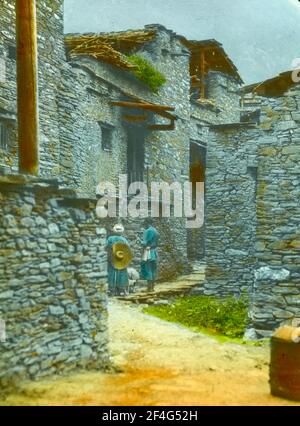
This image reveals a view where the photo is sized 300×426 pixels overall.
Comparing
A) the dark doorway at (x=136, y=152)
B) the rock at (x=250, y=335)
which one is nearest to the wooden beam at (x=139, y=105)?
the dark doorway at (x=136, y=152)

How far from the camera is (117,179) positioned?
654 inches

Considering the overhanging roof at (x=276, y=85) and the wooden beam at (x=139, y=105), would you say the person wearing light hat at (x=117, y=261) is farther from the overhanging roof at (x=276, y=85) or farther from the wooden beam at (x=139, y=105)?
the overhanging roof at (x=276, y=85)

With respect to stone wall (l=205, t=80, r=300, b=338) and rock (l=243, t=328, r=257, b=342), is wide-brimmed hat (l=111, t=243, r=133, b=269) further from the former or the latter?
rock (l=243, t=328, r=257, b=342)

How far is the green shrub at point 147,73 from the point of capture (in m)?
17.3

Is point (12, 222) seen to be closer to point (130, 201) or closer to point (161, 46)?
point (130, 201)

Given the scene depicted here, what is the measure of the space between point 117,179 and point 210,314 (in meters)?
6.20

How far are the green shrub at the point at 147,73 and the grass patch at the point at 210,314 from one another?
777 centimetres

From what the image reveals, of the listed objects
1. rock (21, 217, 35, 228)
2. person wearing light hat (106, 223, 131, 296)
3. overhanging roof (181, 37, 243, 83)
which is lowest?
person wearing light hat (106, 223, 131, 296)

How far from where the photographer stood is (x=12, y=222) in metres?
6.53

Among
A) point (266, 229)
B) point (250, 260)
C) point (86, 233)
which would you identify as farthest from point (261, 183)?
point (250, 260)

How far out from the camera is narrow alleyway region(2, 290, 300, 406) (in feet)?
20.9

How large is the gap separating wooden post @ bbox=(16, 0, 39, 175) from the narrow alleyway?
10.2ft

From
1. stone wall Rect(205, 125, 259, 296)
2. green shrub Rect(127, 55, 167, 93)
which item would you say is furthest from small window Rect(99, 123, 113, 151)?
stone wall Rect(205, 125, 259, 296)
